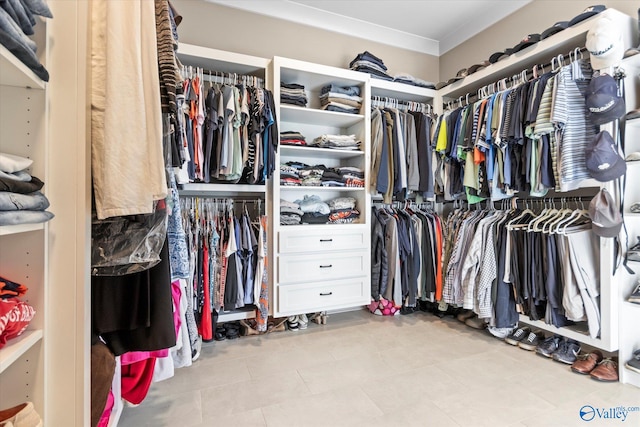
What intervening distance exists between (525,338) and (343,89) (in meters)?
2.42

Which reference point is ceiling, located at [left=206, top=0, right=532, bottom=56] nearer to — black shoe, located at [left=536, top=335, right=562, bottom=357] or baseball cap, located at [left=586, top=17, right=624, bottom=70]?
baseball cap, located at [left=586, top=17, right=624, bottom=70]

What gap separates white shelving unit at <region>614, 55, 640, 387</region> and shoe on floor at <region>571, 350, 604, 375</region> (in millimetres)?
128

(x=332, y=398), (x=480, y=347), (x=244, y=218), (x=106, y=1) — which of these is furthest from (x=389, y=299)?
(x=106, y=1)

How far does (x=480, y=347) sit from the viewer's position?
2.21 m

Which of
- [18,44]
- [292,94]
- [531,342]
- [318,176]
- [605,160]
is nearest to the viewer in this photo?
[18,44]

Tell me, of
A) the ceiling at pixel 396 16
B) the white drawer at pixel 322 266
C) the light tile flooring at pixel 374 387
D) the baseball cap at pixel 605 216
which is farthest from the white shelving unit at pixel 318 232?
the baseball cap at pixel 605 216

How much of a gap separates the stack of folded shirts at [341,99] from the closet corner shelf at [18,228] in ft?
7.45

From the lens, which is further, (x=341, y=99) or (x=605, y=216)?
(x=341, y=99)

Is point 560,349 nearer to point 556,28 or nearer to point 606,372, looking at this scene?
point 606,372

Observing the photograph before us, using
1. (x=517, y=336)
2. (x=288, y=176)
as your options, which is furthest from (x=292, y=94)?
(x=517, y=336)

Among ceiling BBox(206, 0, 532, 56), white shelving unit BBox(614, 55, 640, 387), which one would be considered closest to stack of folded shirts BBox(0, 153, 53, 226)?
ceiling BBox(206, 0, 532, 56)

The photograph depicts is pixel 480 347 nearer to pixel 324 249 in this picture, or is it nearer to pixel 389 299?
pixel 389 299

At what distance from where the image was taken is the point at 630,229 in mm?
1800

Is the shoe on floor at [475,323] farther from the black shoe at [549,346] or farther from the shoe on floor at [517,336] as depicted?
the black shoe at [549,346]
